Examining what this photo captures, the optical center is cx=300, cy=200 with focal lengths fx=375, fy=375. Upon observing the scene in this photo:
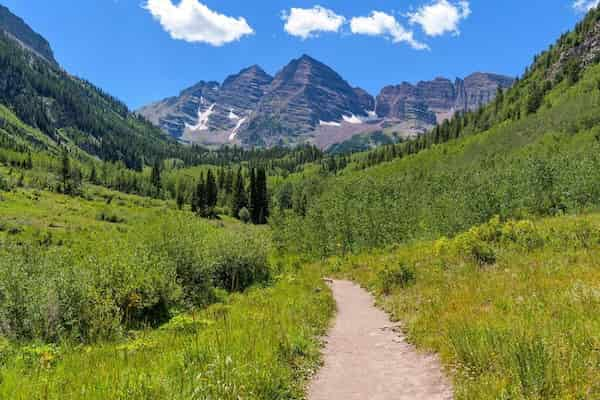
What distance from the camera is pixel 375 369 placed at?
8797 millimetres

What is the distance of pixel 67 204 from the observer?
13325 centimetres

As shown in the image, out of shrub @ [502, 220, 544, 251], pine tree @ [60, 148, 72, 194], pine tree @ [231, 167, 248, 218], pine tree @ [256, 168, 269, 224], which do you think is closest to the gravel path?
shrub @ [502, 220, 544, 251]

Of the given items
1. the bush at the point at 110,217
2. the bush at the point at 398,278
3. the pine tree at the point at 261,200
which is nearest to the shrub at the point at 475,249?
the bush at the point at 398,278

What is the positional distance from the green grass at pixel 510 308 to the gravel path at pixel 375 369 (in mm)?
483

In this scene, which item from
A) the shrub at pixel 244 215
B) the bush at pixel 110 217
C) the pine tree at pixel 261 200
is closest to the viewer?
the bush at pixel 110 217

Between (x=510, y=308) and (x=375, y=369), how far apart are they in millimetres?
4142

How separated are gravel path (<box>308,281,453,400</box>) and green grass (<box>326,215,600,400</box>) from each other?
0.48 m

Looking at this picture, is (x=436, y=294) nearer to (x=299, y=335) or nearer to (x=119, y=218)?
(x=299, y=335)

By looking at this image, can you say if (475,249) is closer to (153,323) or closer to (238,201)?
(153,323)

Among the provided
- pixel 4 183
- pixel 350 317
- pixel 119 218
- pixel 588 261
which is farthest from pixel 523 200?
pixel 4 183

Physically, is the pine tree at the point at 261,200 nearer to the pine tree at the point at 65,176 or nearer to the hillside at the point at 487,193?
the hillside at the point at 487,193

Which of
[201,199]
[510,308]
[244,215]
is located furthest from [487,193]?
[201,199]

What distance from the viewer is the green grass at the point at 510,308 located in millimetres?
6035

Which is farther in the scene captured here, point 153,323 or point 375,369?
point 153,323
